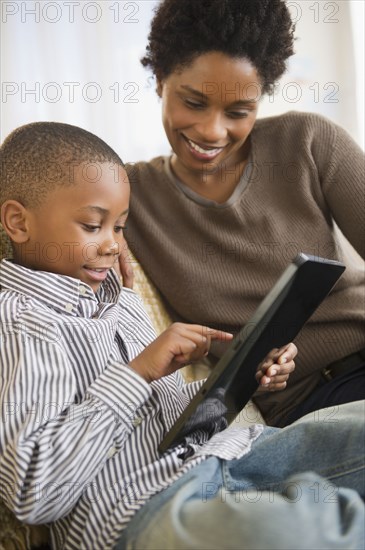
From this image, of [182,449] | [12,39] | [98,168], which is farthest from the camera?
[12,39]

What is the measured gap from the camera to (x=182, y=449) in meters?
0.94

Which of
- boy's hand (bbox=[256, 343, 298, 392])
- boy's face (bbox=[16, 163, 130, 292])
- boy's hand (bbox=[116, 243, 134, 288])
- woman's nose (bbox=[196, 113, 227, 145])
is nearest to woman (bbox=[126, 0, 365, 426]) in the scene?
woman's nose (bbox=[196, 113, 227, 145])

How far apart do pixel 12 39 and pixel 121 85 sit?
1.31 ft

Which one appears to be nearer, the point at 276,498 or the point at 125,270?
the point at 276,498

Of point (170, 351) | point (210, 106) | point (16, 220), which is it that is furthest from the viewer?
point (210, 106)

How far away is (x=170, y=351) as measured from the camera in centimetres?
92

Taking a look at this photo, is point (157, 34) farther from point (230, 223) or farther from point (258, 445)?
point (258, 445)

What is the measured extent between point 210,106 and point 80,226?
0.43m

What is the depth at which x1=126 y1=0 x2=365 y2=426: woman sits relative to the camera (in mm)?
1327

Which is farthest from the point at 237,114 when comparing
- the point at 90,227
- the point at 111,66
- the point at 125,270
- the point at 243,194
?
the point at 111,66

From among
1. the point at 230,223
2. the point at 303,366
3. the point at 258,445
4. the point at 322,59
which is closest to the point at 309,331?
the point at 303,366

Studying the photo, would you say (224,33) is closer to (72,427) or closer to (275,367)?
(275,367)

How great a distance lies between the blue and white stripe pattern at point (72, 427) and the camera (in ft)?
2.81

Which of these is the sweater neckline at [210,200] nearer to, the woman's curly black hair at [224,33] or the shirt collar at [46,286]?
the woman's curly black hair at [224,33]
